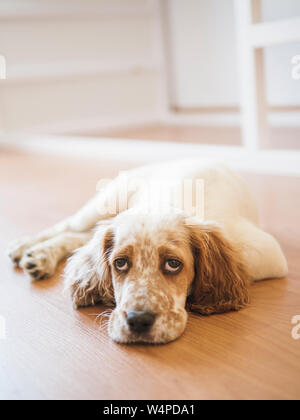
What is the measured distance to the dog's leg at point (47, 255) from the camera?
8.13 feet

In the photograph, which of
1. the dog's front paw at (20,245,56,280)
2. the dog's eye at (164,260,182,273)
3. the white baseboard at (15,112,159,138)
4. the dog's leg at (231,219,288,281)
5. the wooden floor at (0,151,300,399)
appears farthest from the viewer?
the white baseboard at (15,112,159,138)

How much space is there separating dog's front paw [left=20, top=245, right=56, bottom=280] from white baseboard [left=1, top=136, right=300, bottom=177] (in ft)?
8.02

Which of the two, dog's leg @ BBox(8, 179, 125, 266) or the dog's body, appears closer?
the dog's body

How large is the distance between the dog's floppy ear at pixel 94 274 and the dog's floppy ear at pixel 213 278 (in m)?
0.34

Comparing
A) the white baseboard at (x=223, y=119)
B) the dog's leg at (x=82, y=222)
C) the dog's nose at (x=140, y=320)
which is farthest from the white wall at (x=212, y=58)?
the dog's nose at (x=140, y=320)

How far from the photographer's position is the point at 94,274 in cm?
214

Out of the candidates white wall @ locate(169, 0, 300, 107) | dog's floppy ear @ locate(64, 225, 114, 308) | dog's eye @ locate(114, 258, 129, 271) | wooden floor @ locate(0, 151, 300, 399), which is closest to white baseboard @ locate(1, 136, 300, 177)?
wooden floor @ locate(0, 151, 300, 399)

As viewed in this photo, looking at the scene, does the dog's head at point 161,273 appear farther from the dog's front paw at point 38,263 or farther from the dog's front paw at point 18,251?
the dog's front paw at point 18,251

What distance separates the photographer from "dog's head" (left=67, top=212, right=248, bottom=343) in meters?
1.76

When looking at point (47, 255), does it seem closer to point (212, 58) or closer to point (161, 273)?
point (161, 273)

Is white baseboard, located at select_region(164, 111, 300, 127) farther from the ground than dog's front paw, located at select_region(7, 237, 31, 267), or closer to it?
farther from the ground

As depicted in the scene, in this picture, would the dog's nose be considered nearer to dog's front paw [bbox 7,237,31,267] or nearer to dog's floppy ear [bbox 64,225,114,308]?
dog's floppy ear [bbox 64,225,114,308]

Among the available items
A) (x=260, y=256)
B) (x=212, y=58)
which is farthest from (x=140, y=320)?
(x=212, y=58)

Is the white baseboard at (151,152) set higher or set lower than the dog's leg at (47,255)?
higher
